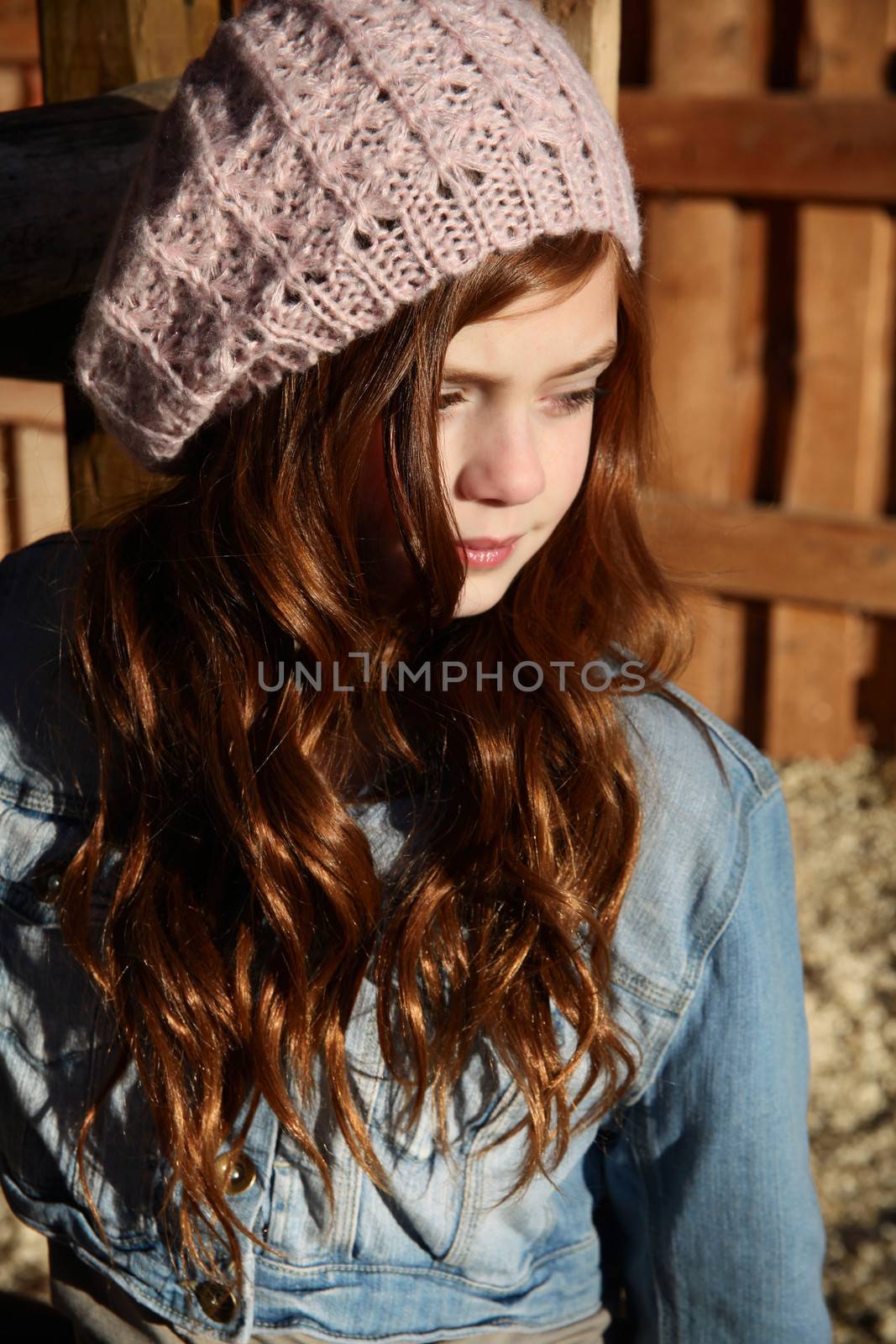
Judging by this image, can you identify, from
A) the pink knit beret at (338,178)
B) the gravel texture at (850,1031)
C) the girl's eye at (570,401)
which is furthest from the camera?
the gravel texture at (850,1031)

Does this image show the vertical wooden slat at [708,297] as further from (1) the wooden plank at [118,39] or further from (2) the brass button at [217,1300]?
(2) the brass button at [217,1300]

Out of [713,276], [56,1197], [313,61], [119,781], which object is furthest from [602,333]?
[713,276]

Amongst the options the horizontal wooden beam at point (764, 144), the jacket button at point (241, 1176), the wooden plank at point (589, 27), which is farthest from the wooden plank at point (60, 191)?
the horizontal wooden beam at point (764, 144)

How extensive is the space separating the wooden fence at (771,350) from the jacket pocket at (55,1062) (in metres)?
1.99

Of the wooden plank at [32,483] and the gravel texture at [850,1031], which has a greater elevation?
the wooden plank at [32,483]

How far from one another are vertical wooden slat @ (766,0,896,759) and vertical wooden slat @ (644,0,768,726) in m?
0.16

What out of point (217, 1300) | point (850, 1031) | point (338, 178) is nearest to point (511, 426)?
point (338, 178)

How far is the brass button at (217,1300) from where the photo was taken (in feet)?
4.57

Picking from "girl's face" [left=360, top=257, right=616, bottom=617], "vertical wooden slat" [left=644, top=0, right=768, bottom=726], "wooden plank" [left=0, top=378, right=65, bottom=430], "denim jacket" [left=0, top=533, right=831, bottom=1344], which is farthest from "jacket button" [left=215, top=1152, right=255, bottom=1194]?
"wooden plank" [left=0, top=378, right=65, bottom=430]

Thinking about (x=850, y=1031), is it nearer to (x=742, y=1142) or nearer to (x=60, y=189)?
(x=742, y=1142)

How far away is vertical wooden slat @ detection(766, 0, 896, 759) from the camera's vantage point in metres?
3.42

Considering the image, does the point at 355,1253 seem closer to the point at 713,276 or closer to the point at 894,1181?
the point at 894,1181

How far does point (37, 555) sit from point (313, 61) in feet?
2.47

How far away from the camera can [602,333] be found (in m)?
1.30
